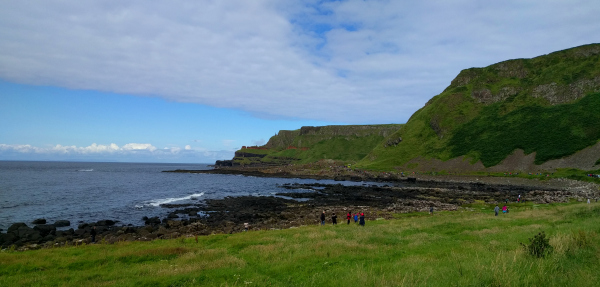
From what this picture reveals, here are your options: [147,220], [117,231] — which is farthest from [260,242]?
[147,220]

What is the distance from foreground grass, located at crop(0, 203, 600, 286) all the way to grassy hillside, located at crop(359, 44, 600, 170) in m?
110

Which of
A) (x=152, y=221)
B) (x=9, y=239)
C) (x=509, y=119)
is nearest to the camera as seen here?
(x=9, y=239)

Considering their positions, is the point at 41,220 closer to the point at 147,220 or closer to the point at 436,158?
the point at 147,220

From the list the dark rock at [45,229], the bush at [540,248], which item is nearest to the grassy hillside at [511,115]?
the bush at [540,248]

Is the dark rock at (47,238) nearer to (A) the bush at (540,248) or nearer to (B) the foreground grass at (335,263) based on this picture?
(B) the foreground grass at (335,263)

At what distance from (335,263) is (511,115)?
503 feet

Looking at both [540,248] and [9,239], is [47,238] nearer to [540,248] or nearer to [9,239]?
[9,239]

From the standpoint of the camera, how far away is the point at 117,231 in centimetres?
3525

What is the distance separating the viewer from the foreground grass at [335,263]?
10.1 metres

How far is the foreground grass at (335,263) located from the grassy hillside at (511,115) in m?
110

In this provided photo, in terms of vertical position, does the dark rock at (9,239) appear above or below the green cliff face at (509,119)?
below

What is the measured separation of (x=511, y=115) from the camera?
446ft

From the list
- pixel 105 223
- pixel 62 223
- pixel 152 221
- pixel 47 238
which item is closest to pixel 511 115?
pixel 152 221

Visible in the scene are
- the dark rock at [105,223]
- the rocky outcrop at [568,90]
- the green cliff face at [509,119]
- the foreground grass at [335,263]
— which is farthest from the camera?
the rocky outcrop at [568,90]
